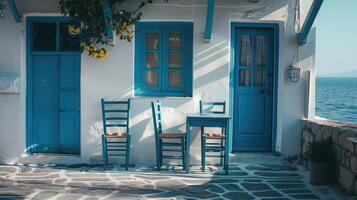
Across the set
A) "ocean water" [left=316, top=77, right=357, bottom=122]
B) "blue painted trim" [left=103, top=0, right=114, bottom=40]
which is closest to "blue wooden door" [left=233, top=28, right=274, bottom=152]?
"blue painted trim" [left=103, top=0, right=114, bottom=40]

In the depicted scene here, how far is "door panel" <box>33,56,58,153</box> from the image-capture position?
7.75 meters

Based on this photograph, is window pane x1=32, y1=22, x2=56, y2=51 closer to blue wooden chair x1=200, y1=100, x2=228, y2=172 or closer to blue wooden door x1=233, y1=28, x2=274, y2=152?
blue wooden chair x1=200, y1=100, x2=228, y2=172

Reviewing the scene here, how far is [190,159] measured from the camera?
749cm

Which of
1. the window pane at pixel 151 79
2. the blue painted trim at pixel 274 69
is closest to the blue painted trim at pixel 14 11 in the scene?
the window pane at pixel 151 79

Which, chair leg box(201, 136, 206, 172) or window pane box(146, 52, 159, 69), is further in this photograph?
window pane box(146, 52, 159, 69)

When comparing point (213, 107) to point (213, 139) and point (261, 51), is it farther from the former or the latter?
point (261, 51)

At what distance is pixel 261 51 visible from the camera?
788 cm

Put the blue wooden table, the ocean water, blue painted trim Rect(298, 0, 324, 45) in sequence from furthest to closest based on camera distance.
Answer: the ocean water, blue painted trim Rect(298, 0, 324, 45), the blue wooden table

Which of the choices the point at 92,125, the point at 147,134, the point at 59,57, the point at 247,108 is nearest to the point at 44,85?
the point at 59,57

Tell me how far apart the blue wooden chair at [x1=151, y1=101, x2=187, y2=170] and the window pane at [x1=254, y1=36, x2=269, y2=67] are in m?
1.95

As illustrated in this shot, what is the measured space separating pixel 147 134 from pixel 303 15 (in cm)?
337

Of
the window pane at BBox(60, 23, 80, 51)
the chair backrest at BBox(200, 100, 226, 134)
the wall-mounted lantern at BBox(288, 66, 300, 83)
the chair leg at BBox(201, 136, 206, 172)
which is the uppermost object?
the window pane at BBox(60, 23, 80, 51)

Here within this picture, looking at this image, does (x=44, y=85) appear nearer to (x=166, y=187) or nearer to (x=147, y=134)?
(x=147, y=134)

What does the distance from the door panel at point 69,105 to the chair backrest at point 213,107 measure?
7.23ft
